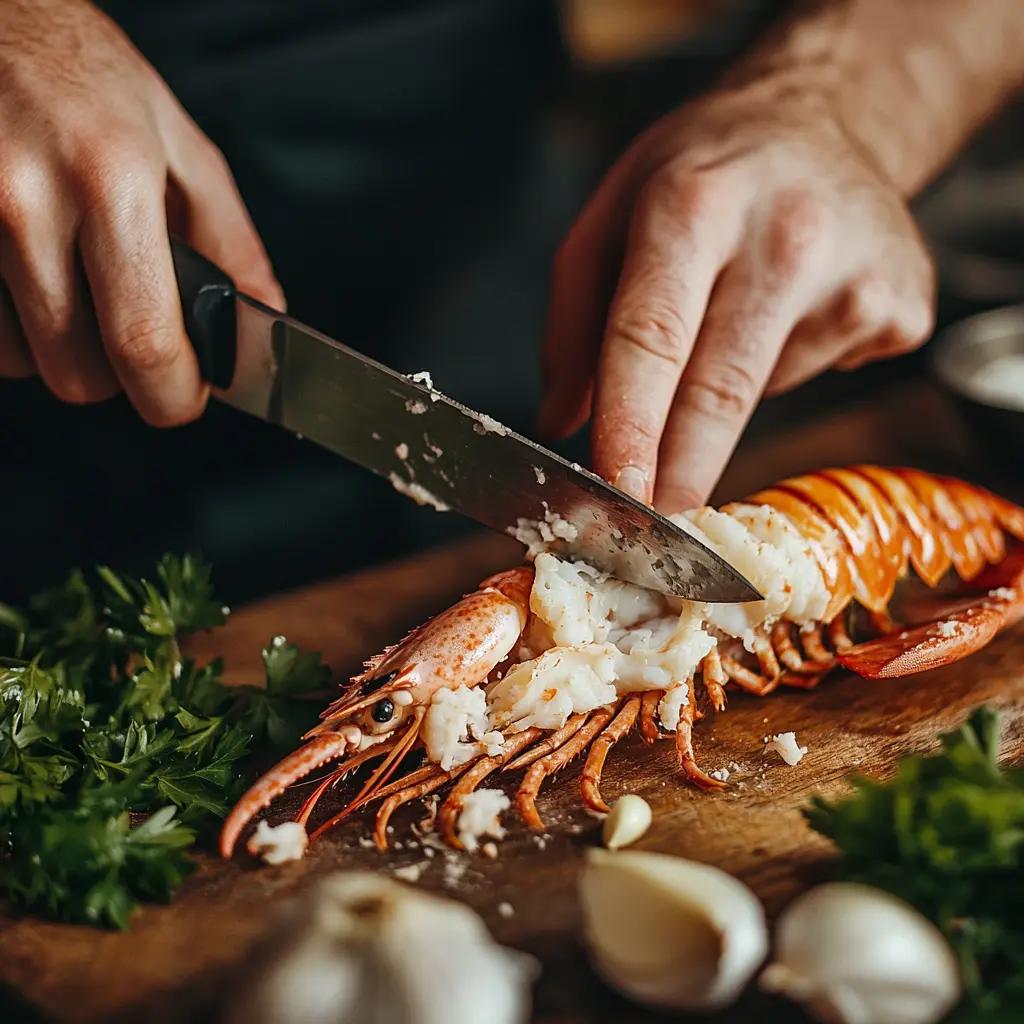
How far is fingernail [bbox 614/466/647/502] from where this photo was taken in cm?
188

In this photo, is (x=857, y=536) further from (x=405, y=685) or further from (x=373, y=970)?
(x=373, y=970)

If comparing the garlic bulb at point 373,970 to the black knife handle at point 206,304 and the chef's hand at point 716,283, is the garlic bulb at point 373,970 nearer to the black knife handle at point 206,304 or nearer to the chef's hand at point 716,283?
the chef's hand at point 716,283

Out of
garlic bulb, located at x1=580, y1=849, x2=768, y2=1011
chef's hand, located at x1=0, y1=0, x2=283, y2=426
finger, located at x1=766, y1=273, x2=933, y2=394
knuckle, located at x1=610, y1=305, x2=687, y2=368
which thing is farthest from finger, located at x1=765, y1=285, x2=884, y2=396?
garlic bulb, located at x1=580, y1=849, x2=768, y2=1011

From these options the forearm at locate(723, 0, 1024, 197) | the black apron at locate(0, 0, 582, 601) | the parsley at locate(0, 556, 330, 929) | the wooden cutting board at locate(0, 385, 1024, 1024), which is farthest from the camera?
the black apron at locate(0, 0, 582, 601)

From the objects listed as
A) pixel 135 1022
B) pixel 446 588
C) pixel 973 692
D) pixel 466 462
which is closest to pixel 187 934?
pixel 135 1022

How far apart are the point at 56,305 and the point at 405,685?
0.88 meters

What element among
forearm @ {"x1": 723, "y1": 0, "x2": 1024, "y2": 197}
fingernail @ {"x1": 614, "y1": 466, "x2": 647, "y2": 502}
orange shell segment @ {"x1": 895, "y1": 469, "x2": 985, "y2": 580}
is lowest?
orange shell segment @ {"x1": 895, "y1": 469, "x2": 985, "y2": 580}

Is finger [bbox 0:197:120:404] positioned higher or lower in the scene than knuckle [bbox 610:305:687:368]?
lower

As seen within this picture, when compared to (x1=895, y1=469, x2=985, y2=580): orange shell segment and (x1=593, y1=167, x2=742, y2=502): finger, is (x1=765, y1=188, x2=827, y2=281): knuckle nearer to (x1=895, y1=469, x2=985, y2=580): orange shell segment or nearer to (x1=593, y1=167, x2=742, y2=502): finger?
(x1=593, y1=167, x2=742, y2=502): finger

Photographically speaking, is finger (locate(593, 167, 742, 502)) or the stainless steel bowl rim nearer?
finger (locate(593, 167, 742, 502))

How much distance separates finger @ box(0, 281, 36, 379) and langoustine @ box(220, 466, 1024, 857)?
0.85 m

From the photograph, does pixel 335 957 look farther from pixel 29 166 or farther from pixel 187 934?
pixel 29 166

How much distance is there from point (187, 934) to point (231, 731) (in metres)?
0.36

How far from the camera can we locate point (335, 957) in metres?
1.16
